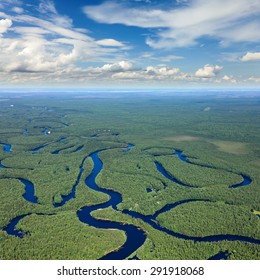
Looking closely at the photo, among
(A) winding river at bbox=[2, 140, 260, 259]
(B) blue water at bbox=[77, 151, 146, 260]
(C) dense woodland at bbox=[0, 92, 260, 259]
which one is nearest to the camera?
(B) blue water at bbox=[77, 151, 146, 260]

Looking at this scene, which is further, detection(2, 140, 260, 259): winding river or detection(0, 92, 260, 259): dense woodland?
detection(2, 140, 260, 259): winding river

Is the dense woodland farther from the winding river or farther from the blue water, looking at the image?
the blue water

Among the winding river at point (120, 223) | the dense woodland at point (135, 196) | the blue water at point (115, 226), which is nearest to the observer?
the blue water at point (115, 226)

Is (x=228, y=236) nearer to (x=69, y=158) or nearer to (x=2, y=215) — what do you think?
(x=2, y=215)

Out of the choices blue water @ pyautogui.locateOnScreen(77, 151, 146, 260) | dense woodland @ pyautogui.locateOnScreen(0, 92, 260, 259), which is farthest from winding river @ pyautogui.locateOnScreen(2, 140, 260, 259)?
dense woodland @ pyautogui.locateOnScreen(0, 92, 260, 259)

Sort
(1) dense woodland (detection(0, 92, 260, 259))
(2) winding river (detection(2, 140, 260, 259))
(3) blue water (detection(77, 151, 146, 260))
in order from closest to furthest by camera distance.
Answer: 1. (3) blue water (detection(77, 151, 146, 260))
2. (1) dense woodland (detection(0, 92, 260, 259))
3. (2) winding river (detection(2, 140, 260, 259))

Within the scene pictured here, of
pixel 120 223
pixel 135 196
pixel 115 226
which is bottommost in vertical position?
pixel 115 226

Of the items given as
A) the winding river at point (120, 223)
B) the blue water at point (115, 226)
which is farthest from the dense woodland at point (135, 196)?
the blue water at point (115, 226)

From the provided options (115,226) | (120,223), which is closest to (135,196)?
(120,223)

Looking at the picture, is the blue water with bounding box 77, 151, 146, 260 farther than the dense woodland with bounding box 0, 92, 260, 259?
No

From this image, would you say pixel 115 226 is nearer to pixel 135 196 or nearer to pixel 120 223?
pixel 120 223

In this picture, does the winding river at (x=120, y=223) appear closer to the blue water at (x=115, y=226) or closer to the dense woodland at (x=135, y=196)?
the blue water at (x=115, y=226)
